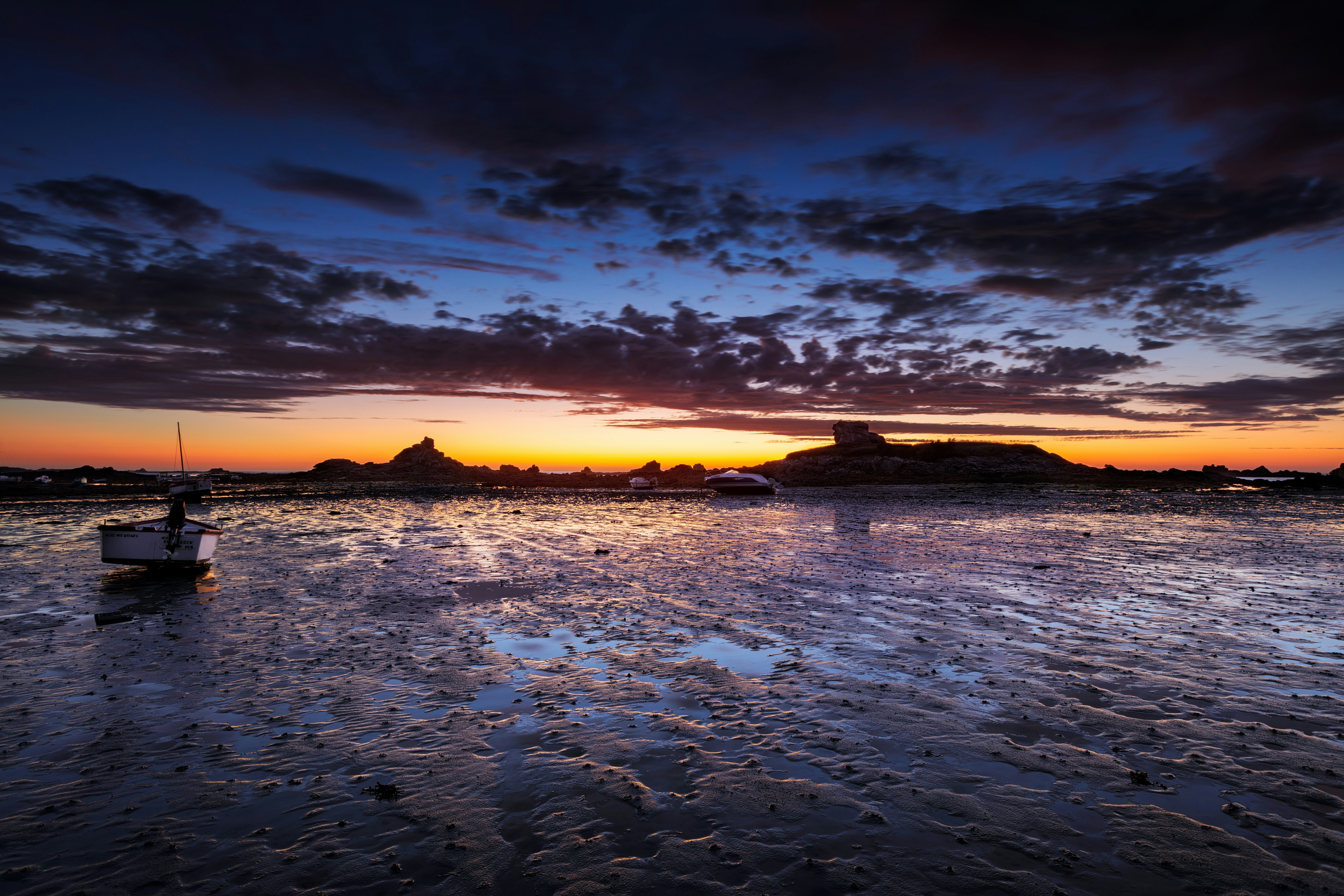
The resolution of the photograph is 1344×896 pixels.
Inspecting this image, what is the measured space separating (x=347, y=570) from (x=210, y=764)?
18218 mm

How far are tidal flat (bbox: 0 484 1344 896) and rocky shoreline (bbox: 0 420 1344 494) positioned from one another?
9196 centimetres

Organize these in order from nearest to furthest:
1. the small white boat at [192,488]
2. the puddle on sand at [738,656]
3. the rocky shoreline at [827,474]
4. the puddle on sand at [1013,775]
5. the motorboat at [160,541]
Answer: the puddle on sand at [1013,775], the puddle on sand at [738,656], the motorboat at [160,541], the small white boat at [192,488], the rocky shoreline at [827,474]

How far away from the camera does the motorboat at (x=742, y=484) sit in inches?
3703

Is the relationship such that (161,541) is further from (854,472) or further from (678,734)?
(854,472)

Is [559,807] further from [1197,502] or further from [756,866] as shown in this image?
[1197,502]

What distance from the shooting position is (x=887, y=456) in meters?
160

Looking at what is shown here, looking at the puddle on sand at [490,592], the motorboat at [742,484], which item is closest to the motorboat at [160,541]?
the puddle on sand at [490,592]

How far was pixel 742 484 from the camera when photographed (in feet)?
309

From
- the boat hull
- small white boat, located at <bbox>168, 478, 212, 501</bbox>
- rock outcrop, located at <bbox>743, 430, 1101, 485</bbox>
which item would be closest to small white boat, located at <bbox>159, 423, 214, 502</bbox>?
small white boat, located at <bbox>168, 478, 212, 501</bbox>

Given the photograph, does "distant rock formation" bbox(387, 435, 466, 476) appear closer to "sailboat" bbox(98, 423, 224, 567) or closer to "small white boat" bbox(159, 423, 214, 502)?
"small white boat" bbox(159, 423, 214, 502)

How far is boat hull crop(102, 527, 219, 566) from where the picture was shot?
23.8m

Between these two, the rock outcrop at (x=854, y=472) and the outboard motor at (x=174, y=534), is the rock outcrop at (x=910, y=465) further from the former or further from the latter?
the outboard motor at (x=174, y=534)

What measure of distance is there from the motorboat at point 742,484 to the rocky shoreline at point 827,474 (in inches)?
463

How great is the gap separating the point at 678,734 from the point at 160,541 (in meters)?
26.3
